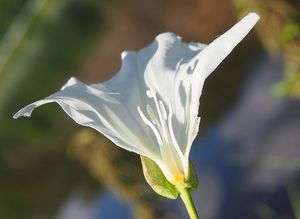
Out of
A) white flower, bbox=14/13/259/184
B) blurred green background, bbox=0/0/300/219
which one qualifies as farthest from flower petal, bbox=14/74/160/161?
blurred green background, bbox=0/0/300/219

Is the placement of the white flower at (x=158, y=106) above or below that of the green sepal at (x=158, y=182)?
above

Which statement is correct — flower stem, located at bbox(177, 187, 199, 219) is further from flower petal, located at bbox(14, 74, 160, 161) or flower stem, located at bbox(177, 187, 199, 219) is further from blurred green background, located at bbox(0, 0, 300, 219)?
blurred green background, located at bbox(0, 0, 300, 219)

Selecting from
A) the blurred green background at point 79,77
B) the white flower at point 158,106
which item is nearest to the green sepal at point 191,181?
the white flower at point 158,106

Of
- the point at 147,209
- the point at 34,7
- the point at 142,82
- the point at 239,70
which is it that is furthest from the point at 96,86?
the point at 239,70

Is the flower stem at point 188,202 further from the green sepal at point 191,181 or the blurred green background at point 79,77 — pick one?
the blurred green background at point 79,77

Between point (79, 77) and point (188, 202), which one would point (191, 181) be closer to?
point (188, 202)

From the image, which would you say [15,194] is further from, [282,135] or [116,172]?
[282,135]
